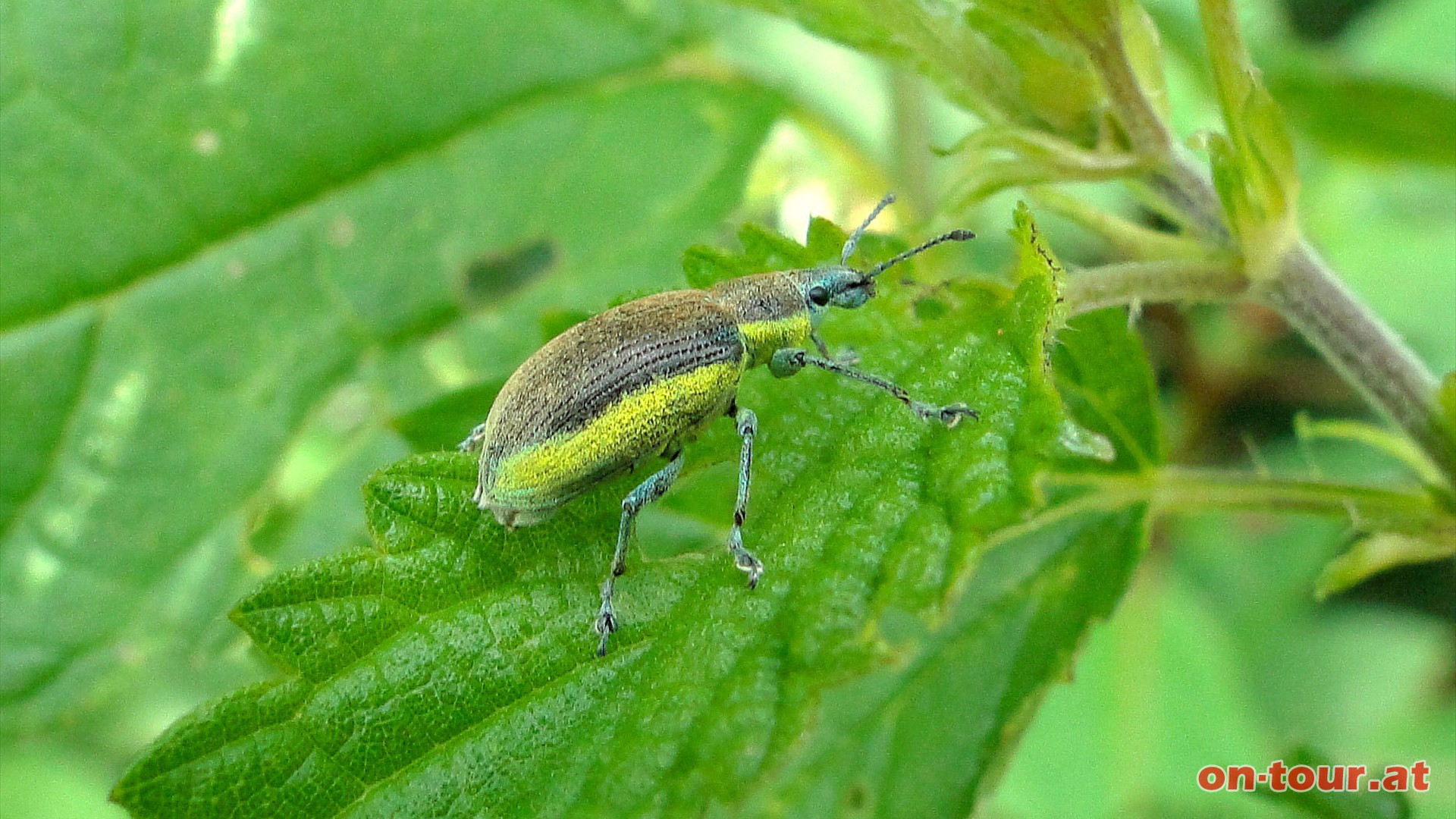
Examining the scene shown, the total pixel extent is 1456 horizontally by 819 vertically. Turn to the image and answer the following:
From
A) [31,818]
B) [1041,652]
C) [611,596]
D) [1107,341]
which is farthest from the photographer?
[31,818]

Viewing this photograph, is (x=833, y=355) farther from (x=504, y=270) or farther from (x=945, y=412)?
(x=504, y=270)

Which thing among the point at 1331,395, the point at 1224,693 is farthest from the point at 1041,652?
the point at 1331,395

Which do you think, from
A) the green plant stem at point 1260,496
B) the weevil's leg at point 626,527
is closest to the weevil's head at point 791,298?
the weevil's leg at point 626,527

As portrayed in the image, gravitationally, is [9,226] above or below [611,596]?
above

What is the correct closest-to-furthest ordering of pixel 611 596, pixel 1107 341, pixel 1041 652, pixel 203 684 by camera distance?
pixel 611 596 → pixel 1107 341 → pixel 1041 652 → pixel 203 684

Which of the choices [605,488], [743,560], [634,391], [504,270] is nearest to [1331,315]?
[743,560]

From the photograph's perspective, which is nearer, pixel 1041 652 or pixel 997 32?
pixel 997 32

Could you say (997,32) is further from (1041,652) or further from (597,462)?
(1041,652)

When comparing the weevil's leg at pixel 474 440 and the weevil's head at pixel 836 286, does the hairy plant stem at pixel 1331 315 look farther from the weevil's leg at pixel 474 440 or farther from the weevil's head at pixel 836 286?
the weevil's leg at pixel 474 440
